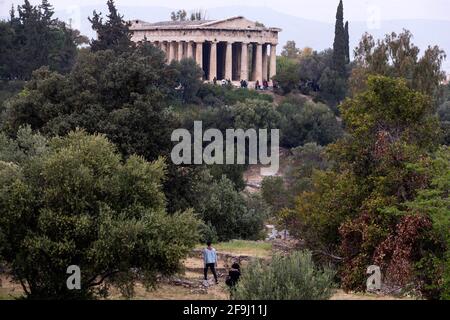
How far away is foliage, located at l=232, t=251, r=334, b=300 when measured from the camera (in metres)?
14.0

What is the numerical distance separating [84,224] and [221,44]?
2768 inches

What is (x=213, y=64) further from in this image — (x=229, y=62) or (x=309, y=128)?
(x=309, y=128)

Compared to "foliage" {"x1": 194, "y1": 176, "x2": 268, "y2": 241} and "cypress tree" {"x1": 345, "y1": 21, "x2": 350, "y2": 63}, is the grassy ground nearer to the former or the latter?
"foliage" {"x1": 194, "y1": 176, "x2": 268, "y2": 241}

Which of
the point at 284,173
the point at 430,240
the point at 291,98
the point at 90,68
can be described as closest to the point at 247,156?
the point at 284,173

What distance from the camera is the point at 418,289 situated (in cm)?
1809

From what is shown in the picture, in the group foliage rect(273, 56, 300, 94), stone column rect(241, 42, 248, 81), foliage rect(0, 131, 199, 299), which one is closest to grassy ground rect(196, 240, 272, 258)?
foliage rect(0, 131, 199, 299)

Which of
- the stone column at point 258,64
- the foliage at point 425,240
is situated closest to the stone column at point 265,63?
the stone column at point 258,64

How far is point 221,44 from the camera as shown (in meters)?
84.9

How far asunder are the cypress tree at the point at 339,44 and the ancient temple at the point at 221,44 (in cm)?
1138

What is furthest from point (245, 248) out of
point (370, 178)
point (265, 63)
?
point (265, 63)

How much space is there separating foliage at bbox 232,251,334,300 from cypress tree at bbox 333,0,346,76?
56950 mm

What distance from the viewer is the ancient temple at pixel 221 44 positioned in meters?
82.1
